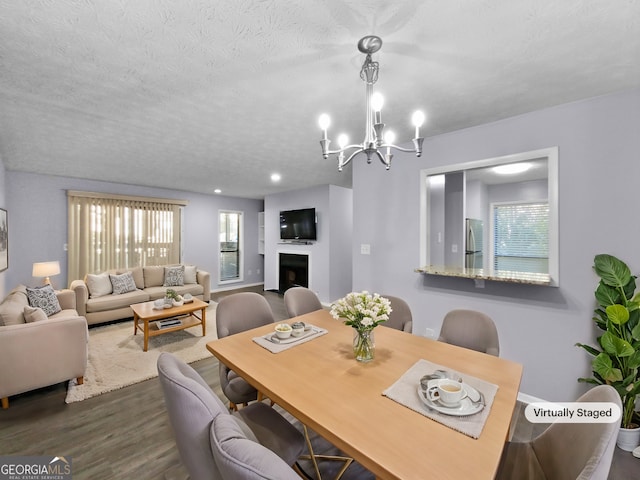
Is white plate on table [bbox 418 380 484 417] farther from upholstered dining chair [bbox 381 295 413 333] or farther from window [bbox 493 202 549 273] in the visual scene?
window [bbox 493 202 549 273]

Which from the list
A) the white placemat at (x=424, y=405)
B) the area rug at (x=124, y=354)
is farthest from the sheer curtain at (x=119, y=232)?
the white placemat at (x=424, y=405)

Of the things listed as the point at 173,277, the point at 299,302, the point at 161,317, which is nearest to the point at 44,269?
the point at 173,277

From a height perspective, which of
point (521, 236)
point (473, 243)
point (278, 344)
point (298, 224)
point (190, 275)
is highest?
point (298, 224)

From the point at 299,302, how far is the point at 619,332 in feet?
7.82

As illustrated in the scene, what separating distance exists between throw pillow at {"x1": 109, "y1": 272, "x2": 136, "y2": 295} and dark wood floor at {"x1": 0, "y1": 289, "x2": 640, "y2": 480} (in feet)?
7.68

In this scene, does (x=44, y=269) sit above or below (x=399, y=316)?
above

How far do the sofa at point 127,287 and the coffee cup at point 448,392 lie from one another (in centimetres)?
498

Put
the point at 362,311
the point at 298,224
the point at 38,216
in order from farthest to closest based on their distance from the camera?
the point at 298,224 < the point at 38,216 < the point at 362,311

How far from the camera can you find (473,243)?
401 centimetres

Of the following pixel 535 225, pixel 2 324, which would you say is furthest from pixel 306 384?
pixel 535 225

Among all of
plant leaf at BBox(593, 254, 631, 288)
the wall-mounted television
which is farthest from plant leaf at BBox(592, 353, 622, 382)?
the wall-mounted television

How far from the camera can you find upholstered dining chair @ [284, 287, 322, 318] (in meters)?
2.60

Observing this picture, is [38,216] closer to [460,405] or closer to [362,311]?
[362,311]

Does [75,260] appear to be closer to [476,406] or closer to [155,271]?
[155,271]
